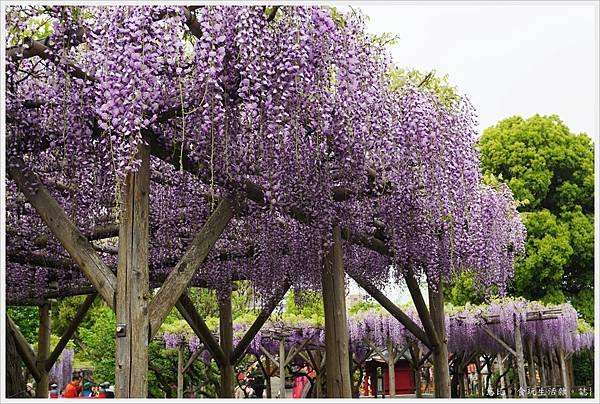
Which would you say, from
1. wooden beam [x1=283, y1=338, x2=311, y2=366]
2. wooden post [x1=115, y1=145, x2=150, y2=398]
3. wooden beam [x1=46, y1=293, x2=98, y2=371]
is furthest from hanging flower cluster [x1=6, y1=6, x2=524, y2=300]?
wooden beam [x1=283, y1=338, x2=311, y2=366]

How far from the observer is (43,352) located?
10.1 m

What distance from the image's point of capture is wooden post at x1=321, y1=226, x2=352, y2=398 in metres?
5.52

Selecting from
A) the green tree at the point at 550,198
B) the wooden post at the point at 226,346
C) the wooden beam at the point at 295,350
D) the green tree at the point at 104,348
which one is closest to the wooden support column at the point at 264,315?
the wooden post at the point at 226,346

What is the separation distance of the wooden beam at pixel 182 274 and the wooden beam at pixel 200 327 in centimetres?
429

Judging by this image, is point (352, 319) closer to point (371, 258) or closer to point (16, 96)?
point (371, 258)

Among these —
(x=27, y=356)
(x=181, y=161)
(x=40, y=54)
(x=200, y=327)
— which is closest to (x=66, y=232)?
(x=181, y=161)

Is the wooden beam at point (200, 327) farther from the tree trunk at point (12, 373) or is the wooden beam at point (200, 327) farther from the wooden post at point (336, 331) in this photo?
the wooden post at point (336, 331)

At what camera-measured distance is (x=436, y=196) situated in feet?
17.8

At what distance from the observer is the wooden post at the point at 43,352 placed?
31.7 feet

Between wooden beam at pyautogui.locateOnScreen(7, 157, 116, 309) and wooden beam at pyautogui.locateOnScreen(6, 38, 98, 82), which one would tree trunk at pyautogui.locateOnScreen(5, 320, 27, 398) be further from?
wooden beam at pyautogui.locateOnScreen(6, 38, 98, 82)

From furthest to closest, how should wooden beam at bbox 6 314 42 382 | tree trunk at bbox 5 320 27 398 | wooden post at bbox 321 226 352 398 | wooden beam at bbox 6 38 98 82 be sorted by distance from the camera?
wooden beam at bbox 6 314 42 382
tree trunk at bbox 5 320 27 398
wooden post at bbox 321 226 352 398
wooden beam at bbox 6 38 98 82

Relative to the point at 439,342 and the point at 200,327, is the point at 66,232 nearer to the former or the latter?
the point at 200,327

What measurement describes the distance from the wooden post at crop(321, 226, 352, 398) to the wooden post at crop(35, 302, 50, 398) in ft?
16.9

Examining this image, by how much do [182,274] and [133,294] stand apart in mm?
306
